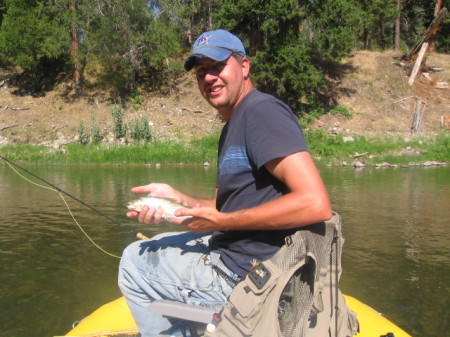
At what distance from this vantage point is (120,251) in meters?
7.67

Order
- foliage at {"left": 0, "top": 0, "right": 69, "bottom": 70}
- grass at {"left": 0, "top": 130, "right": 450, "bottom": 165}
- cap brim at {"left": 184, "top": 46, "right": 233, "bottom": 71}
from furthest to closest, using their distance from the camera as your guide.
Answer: foliage at {"left": 0, "top": 0, "right": 69, "bottom": 70}
grass at {"left": 0, "top": 130, "right": 450, "bottom": 165}
cap brim at {"left": 184, "top": 46, "right": 233, "bottom": 71}

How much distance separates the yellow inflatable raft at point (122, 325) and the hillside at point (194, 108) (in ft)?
68.9

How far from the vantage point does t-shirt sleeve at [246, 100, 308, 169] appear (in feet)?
7.25

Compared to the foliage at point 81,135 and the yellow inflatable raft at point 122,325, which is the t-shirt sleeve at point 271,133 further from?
the foliage at point 81,135

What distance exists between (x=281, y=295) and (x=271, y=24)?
2513 cm

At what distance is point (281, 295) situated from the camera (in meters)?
2.36

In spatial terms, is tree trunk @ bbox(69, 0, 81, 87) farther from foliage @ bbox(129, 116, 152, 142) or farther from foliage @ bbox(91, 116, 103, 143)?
foliage @ bbox(129, 116, 152, 142)

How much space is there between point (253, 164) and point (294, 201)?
12.3 inches

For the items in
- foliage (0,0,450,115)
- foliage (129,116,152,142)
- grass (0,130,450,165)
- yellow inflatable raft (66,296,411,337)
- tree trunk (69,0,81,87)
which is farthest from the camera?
tree trunk (69,0,81,87)

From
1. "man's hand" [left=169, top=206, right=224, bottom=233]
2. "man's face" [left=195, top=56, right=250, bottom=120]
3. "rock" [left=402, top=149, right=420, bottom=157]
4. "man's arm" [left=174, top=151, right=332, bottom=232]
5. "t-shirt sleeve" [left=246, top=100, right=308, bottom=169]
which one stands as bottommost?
"rock" [left=402, top=149, right=420, bottom=157]

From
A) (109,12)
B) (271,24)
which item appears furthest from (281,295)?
(109,12)

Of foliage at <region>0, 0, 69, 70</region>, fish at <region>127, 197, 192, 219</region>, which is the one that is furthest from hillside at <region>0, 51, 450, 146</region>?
fish at <region>127, 197, 192, 219</region>

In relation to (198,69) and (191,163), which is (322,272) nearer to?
(198,69)

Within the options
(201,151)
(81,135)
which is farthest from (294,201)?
(81,135)
